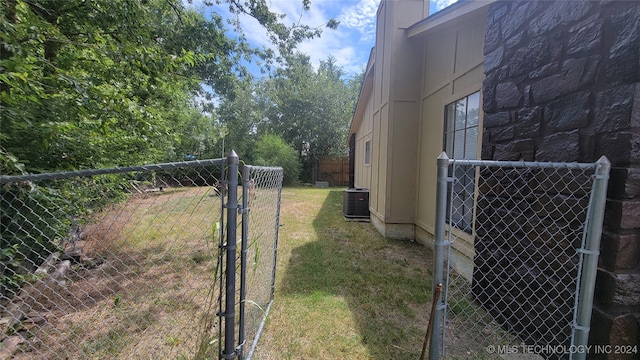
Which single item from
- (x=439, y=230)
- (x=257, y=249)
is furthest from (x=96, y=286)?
(x=439, y=230)

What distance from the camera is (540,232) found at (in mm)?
2041

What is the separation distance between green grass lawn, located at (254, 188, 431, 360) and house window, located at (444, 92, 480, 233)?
0.97 metres

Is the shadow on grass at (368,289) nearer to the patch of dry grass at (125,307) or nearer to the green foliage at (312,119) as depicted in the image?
the patch of dry grass at (125,307)

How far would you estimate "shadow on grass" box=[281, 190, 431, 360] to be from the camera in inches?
89.8

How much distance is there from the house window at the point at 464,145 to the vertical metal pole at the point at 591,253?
5.94 feet

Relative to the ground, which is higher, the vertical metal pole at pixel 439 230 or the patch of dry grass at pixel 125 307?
the vertical metal pole at pixel 439 230

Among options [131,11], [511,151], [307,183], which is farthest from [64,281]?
[307,183]

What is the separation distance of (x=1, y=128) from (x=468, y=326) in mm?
4193

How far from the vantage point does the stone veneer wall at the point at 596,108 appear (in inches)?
57.2

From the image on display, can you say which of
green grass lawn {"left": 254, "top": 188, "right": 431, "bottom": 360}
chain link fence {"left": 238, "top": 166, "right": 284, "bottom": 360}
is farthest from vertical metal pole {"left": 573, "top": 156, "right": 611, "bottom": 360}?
chain link fence {"left": 238, "top": 166, "right": 284, "bottom": 360}

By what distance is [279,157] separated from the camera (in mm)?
16422

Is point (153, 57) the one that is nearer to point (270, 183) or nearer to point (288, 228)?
point (270, 183)

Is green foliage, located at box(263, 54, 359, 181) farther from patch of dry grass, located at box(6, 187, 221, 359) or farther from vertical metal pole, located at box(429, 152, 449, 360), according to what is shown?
vertical metal pole, located at box(429, 152, 449, 360)

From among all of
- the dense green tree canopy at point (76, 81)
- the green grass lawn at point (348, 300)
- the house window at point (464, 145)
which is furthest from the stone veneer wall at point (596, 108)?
the dense green tree canopy at point (76, 81)
